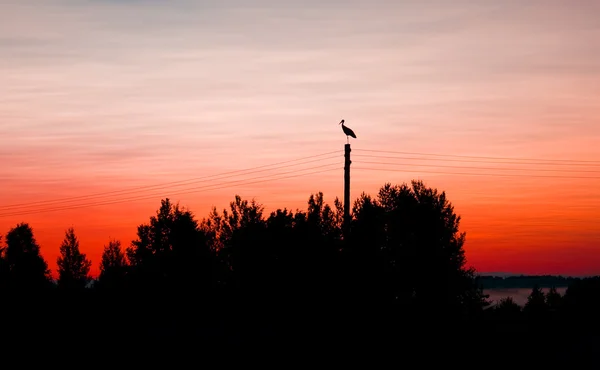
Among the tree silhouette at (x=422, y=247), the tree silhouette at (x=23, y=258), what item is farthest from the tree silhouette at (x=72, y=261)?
the tree silhouette at (x=422, y=247)

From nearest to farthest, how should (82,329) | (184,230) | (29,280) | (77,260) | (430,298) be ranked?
(82,329) → (430,298) → (184,230) → (29,280) → (77,260)

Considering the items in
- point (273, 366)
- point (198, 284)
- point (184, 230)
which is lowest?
point (273, 366)

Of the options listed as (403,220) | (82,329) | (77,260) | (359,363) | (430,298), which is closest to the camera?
(359,363)

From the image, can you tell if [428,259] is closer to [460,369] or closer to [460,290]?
[460,290]

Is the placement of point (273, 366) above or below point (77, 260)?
below

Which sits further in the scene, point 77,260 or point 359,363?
point 77,260

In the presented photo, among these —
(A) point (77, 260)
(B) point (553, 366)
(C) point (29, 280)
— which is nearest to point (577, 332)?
(B) point (553, 366)

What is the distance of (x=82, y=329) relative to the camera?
5756cm

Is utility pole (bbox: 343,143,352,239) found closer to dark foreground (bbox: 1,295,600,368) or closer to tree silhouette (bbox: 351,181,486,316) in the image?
dark foreground (bbox: 1,295,600,368)

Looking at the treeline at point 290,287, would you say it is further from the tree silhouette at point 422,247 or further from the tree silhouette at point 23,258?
the tree silhouette at point 23,258

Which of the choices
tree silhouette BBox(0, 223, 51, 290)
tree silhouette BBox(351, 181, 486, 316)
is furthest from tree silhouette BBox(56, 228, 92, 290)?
tree silhouette BBox(351, 181, 486, 316)

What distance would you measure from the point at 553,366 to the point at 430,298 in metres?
34.3

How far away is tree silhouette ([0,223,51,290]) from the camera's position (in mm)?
115938

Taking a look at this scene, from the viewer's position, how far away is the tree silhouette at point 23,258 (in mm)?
115938
